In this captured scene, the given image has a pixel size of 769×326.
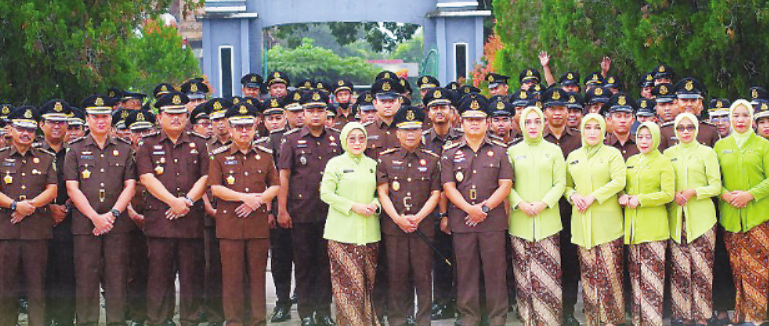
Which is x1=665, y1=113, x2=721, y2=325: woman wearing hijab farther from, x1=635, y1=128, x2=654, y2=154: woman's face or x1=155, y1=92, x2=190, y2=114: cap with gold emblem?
x1=155, y1=92, x2=190, y2=114: cap with gold emblem

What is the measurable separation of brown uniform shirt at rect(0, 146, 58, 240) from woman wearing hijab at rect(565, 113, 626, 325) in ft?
13.5

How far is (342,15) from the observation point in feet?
76.3

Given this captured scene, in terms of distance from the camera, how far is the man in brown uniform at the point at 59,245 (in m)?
8.90

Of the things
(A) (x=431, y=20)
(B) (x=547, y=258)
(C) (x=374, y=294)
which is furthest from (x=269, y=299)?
(A) (x=431, y=20)

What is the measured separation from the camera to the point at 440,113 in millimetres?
9258

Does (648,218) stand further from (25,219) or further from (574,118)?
(25,219)

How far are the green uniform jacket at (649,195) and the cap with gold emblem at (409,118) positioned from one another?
1.67 m

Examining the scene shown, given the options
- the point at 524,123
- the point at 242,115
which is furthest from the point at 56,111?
the point at 524,123

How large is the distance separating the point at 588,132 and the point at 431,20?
15.1m

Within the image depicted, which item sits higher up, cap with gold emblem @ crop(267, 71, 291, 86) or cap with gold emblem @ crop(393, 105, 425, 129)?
cap with gold emblem @ crop(267, 71, 291, 86)

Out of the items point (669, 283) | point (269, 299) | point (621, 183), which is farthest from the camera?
point (269, 299)

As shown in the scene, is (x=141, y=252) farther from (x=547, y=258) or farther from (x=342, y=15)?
(x=342, y=15)

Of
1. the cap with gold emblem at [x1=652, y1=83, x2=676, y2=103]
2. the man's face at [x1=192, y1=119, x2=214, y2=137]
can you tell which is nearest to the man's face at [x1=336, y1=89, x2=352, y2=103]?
the man's face at [x1=192, y1=119, x2=214, y2=137]

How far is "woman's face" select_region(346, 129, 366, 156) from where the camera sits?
838cm
